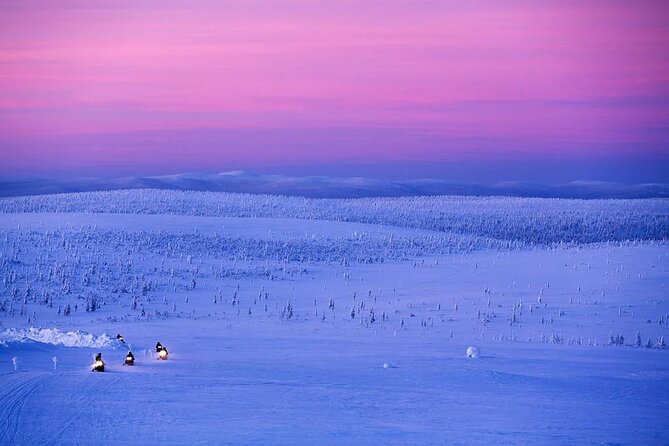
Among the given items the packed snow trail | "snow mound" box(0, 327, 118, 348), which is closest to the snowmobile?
the packed snow trail

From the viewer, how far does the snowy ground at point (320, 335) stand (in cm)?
949

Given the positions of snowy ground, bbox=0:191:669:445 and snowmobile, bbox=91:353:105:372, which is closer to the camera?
snowy ground, bbox=0:191:669:445

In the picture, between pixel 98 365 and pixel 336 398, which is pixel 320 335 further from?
pixel 336 398

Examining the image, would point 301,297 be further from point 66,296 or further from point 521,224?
point 521,224

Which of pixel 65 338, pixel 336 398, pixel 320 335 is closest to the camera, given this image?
pixel 336 398

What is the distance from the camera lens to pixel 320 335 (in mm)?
18812

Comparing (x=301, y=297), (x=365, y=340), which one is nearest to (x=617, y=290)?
(x=301, y=297)

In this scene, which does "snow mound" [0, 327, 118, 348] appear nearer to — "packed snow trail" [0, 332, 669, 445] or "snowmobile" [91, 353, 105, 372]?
"packed snow trail" [0, 332, 669, 445]

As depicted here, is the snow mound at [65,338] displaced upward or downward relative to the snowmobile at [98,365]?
downward

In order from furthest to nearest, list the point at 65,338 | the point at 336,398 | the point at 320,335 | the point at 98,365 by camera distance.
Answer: the point at 320,335, the point at 65,338, the point at 98,365, the point at 336,398

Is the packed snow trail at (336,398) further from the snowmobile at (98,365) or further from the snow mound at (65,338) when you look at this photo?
the snow mound at (65,338)

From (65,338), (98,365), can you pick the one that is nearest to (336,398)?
(98,365)

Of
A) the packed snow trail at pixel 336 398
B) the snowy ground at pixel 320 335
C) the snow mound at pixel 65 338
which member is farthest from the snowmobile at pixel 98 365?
the snow mound at pixel 65 338

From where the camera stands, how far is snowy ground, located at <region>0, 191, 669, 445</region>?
9.49 metres
